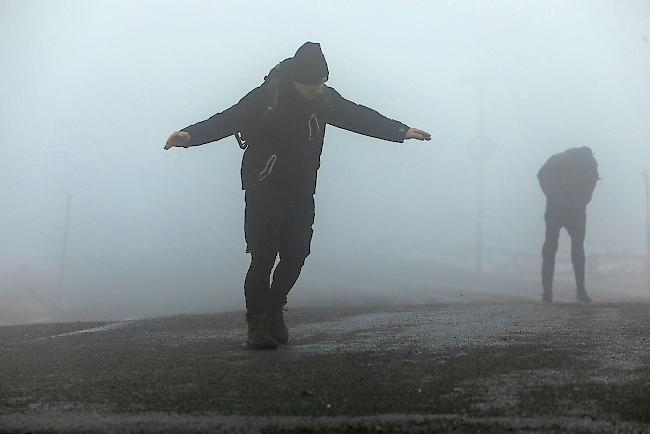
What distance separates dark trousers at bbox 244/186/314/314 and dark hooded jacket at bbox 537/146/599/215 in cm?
498

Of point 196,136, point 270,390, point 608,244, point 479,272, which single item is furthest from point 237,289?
point 608,244

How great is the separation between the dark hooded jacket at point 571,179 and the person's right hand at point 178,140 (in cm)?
540

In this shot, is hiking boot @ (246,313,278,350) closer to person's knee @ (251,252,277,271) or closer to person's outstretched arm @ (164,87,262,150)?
person's knee @ (251,252,277,271)

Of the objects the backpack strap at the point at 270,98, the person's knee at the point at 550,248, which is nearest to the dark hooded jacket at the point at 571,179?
the person's knee at the point at 550,248

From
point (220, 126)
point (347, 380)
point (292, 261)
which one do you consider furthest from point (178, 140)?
point (347, 380)

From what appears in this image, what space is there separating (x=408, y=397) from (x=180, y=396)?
70 cm

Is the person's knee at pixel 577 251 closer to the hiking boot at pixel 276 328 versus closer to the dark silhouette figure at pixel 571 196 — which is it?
the dark silhouette figure at pixel 571 196

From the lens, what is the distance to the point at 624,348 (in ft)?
11.3

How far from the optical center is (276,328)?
409cm

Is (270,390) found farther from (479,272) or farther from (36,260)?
(36,260)

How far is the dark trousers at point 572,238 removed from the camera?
8523 millimetres

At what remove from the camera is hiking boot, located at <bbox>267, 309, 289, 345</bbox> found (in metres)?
4.07

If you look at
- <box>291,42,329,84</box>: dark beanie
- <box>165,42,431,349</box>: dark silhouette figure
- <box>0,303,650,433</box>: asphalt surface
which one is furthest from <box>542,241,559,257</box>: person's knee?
<box>291,42,329,84</box>: dark beanie

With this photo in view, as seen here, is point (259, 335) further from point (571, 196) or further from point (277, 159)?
point (571, 196)
